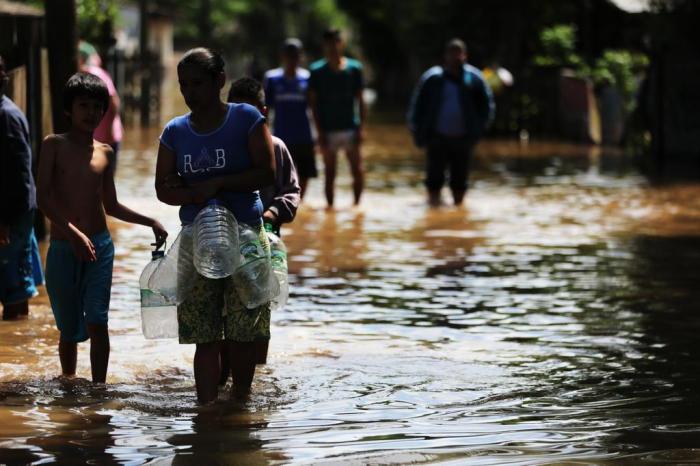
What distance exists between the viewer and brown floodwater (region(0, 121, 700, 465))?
6137 millimetres

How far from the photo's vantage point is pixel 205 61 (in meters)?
6.55

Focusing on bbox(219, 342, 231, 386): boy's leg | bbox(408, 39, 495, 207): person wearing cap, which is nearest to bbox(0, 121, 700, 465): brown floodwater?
bbox(219, 342, 231, 386): boy's leg

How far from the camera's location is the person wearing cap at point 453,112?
53.4 ft

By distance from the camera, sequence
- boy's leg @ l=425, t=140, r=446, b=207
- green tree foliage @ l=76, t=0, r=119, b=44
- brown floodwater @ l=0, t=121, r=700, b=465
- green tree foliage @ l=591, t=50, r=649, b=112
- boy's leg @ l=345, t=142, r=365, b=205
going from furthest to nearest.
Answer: green tree foliage @ l=591, t=50, r=649, b=112, green tree foliage @ l=76, t=0, r=119, b=44, boy's leg @ l=425, t=140, r=446, b=207, boy's leg @ l=345, t=142, r=365, b=205, brown floodwater @ l=0, t=121, r=700, b=465

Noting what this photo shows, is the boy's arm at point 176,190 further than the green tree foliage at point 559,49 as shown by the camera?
No

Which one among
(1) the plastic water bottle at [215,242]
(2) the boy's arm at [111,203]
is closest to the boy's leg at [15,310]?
(2) the boy's arm at [111,203]

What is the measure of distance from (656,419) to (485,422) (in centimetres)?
76

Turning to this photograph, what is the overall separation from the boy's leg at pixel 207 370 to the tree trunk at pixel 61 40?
18.5 ft

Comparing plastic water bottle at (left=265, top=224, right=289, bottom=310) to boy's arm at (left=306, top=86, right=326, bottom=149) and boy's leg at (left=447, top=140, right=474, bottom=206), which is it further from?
boy's leg at (left=447, top=140, right=474, bottom=206)

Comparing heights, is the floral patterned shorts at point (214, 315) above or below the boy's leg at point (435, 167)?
below

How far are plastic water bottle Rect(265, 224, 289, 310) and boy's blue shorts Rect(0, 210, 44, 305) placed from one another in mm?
2243

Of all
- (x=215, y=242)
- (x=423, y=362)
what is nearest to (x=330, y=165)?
(x=423, y=362)

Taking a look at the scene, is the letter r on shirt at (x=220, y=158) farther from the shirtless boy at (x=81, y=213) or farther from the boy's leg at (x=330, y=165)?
the boy's leg at (x=330, y=165)

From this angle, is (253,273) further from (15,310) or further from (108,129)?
(108,129)
